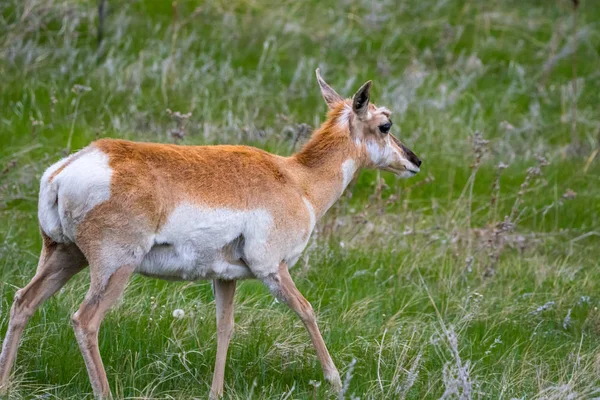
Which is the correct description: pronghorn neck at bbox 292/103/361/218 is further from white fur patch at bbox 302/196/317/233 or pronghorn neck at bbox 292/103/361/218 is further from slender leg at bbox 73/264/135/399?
slender leg at bbox 73/264/135/399

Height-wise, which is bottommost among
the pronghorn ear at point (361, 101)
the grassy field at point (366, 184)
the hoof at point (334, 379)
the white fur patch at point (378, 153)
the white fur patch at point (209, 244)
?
the grassy field at point (366, 184)

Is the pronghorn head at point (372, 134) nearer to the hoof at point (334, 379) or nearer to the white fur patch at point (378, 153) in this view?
the white fur patch at point (378, 153)

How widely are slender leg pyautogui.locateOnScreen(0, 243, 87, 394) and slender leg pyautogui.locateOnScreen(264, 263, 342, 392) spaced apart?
1.13 m

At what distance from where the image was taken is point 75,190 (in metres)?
5.42

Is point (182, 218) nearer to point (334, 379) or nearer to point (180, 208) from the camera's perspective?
point (180, 208)

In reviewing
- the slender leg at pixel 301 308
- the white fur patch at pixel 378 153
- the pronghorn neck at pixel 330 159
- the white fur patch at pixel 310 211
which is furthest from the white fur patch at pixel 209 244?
the white fur patch at pixel 378 153

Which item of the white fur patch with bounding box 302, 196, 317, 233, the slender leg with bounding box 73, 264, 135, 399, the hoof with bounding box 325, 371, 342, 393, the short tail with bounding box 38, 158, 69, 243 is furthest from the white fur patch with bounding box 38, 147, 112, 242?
the hoof with bounding box 325, 371, 342, 393

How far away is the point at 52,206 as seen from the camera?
558 cm

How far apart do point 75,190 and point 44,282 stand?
2.75 feet

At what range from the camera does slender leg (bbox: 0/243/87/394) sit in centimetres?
590

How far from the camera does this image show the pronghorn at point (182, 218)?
18.0 ft

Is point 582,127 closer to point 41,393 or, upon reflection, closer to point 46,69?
point 46,69

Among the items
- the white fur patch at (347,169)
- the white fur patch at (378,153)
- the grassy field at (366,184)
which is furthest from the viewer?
the white fur patch at (378,153)

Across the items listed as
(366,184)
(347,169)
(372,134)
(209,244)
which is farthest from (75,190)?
(366,184)
